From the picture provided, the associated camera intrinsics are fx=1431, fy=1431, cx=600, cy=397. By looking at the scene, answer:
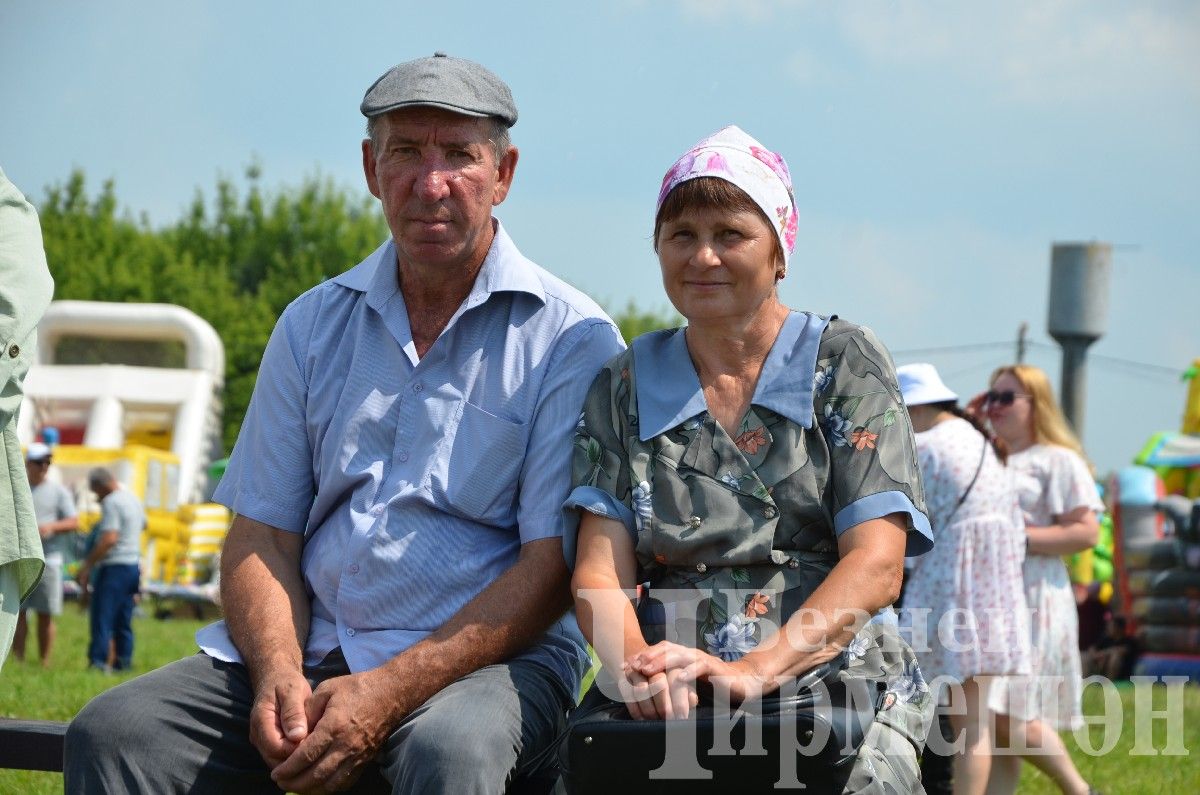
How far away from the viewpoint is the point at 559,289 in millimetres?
3418

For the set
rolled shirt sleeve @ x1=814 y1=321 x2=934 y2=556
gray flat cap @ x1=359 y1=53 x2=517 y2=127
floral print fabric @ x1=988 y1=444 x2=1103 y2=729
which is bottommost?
floral print fabric @ x1=988 y1=444 x2=1103 y2=729

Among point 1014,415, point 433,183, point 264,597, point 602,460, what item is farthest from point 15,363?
point 1014,415

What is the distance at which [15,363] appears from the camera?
10.0 ft

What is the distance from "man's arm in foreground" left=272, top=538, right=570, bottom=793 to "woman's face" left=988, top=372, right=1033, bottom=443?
4335 mm

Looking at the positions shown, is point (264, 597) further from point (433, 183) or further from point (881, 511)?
point (881, 511)

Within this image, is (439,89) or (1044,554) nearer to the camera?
(439,89)

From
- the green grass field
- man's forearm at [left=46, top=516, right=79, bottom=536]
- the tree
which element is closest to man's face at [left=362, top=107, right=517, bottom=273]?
the green grass field

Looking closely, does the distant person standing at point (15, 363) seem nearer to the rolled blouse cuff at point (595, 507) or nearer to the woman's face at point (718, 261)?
the rolled blouse cuff at point (595, 507)

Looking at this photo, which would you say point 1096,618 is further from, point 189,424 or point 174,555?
point 189,424

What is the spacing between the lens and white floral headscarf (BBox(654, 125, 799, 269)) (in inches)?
113

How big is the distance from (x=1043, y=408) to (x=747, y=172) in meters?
4.51

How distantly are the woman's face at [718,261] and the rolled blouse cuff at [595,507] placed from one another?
0.41 meters

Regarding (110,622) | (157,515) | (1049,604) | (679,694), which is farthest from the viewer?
(157,515)

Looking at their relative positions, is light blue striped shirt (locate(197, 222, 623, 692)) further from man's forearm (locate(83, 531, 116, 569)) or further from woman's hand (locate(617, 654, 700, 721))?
man's forearm (locate(83, 531, 116, 569))
